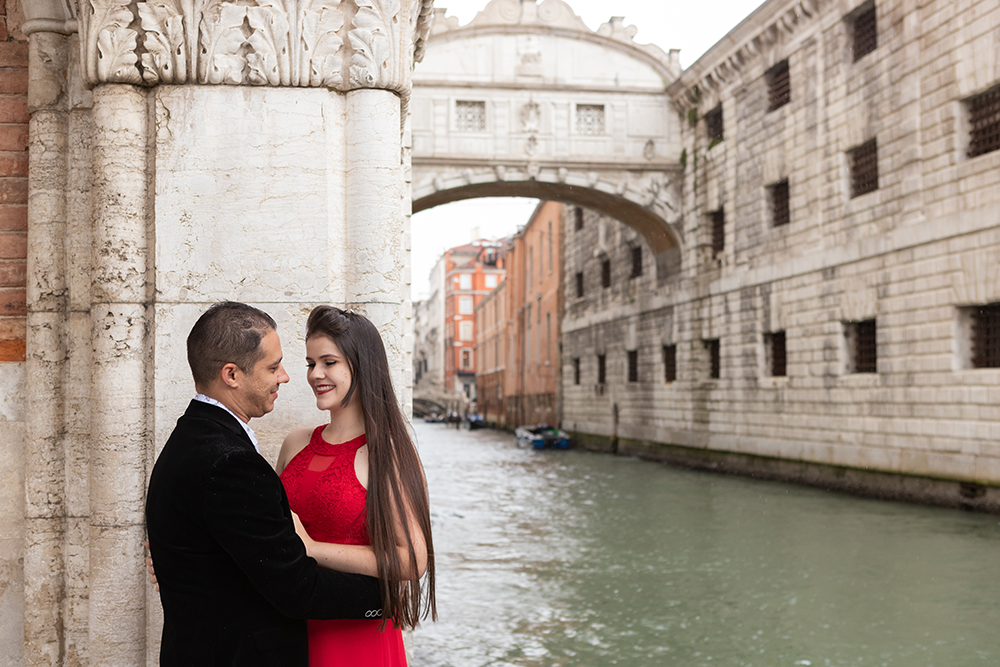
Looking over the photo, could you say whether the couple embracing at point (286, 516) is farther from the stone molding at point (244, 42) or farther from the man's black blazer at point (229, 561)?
the stone molding at point (244, 42)

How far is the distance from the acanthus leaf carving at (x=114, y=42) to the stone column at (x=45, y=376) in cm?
29

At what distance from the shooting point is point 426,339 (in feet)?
293

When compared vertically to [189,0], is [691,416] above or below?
below

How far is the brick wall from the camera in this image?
2.94 metres

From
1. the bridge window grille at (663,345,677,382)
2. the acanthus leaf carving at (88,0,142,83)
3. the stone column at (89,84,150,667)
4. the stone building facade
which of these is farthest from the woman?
the bridge window grille at (663,345,677,382)

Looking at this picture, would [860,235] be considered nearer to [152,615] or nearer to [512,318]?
[152,615]

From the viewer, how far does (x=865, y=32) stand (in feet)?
49.3

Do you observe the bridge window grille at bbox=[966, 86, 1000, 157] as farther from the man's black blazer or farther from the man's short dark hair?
the man's black blazer

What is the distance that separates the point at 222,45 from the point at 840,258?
13887mm

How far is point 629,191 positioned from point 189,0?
62.5 feet

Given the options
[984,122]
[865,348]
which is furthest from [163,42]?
[865,348]

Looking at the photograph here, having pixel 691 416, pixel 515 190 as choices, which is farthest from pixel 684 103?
pixel 691 416

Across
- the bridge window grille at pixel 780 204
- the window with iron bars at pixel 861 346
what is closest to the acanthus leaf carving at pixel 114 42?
the window with iron bars at pixel 861 346

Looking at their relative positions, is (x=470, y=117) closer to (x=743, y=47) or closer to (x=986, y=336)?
(x=743, y=47)
